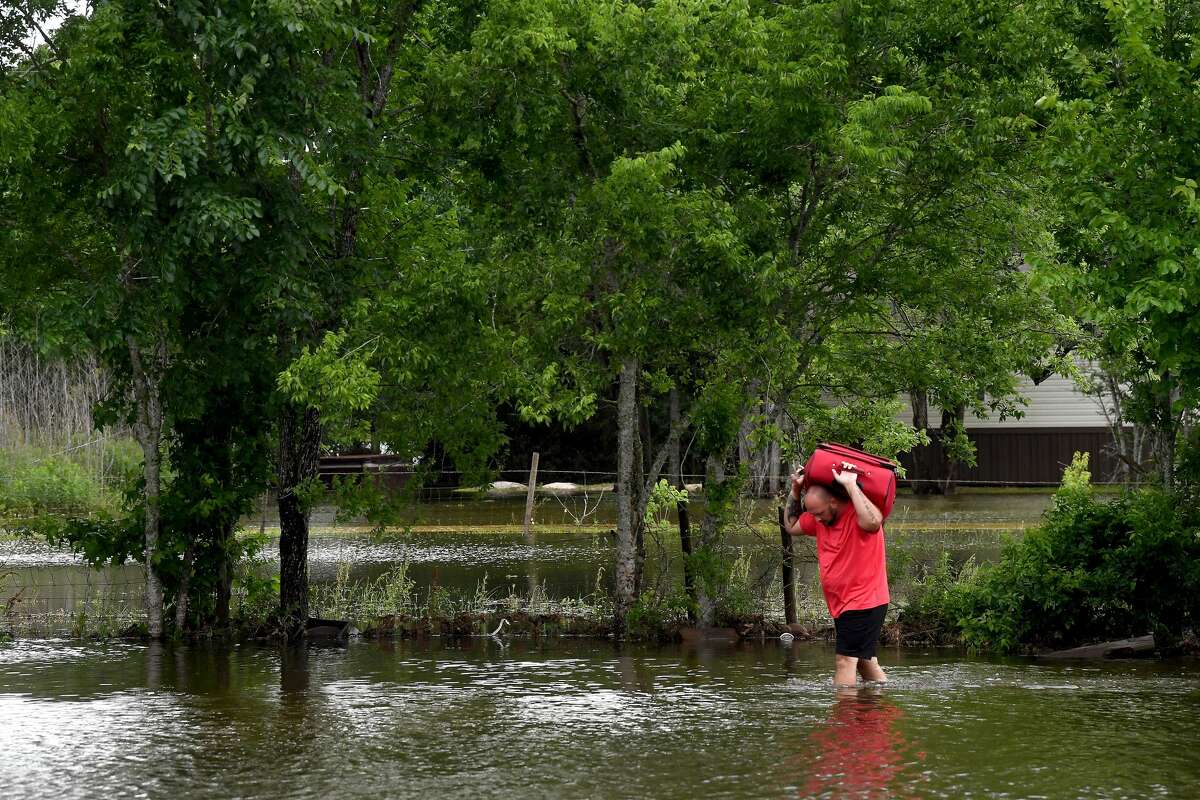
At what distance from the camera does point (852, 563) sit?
34.2ft

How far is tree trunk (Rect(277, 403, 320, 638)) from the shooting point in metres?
14.9

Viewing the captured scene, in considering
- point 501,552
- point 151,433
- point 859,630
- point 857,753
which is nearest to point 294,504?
point 151,433

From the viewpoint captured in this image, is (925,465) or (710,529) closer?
(710,529)

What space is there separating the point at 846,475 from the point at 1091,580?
4.16 meters

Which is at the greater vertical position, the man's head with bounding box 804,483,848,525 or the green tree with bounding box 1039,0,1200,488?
the green tree with bounding box 1039,0,1200,488

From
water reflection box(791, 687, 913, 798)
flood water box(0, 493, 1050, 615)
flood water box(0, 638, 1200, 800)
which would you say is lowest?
flood water box(0, 638, 1200, 800)

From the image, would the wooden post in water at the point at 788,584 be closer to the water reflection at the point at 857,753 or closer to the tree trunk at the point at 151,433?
the water reflection at the point at 857,753

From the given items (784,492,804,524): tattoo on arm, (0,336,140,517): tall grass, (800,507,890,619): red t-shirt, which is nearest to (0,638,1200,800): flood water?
(800,507,890,619): red t-shirt

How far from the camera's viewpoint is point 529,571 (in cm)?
2156

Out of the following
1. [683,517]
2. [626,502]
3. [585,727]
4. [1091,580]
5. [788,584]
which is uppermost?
[626,502]

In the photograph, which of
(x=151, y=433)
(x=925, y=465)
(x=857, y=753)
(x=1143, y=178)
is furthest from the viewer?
(x=925, y=465)

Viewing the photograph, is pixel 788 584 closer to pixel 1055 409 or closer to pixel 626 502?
pixel 626 502

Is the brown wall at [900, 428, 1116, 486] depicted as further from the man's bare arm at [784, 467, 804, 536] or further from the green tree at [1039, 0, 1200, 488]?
the man's bare arm at [784, 467, 804, 536]

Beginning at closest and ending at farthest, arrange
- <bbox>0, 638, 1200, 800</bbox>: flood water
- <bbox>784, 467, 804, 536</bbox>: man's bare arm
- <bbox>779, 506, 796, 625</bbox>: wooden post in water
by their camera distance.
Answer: <bbox>0, 638, 1200, 800</bbox>: flood water, <bbox>784, 467, 804, 536</bbox>: man's bare arm, <bbox>779, 506, 796, 625</bbox>: wooden post in water
